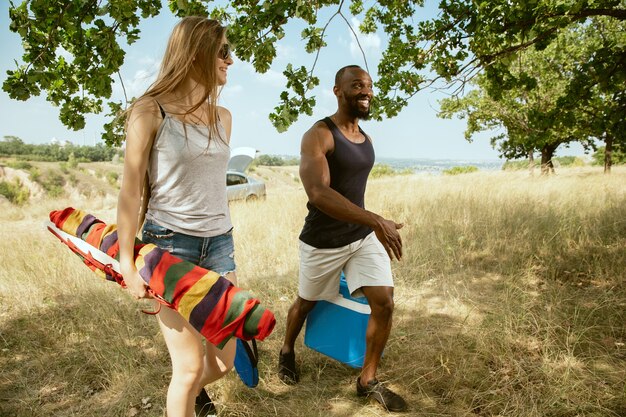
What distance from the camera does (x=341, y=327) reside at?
301cm

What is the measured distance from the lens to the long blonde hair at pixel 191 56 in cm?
180

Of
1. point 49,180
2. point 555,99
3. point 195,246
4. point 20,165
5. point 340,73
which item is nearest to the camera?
point 195,246

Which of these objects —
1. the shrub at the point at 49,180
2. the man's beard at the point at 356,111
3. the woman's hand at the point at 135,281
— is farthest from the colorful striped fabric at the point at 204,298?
the shrub at the point at 49,180

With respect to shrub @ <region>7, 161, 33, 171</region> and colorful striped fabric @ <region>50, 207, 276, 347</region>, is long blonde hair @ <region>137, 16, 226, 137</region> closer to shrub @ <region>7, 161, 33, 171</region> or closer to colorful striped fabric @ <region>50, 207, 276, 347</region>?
colorful striped fabric @ <region>50, 207, 276, 347</region>

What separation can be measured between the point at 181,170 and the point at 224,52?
599 mm

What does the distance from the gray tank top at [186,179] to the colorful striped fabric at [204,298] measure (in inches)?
7.3

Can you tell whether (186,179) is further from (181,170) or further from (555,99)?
(555,99)

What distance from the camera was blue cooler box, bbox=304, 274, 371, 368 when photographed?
2.93 metres

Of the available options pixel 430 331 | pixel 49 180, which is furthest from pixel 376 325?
pixel 49 180

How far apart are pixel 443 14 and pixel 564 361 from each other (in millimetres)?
3709

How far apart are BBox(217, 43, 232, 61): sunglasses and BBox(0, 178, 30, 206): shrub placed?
136 ft

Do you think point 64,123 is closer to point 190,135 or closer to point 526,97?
point 190,135

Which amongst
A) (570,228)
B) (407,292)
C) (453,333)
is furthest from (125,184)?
(570,228)

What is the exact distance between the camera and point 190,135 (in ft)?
5.95
